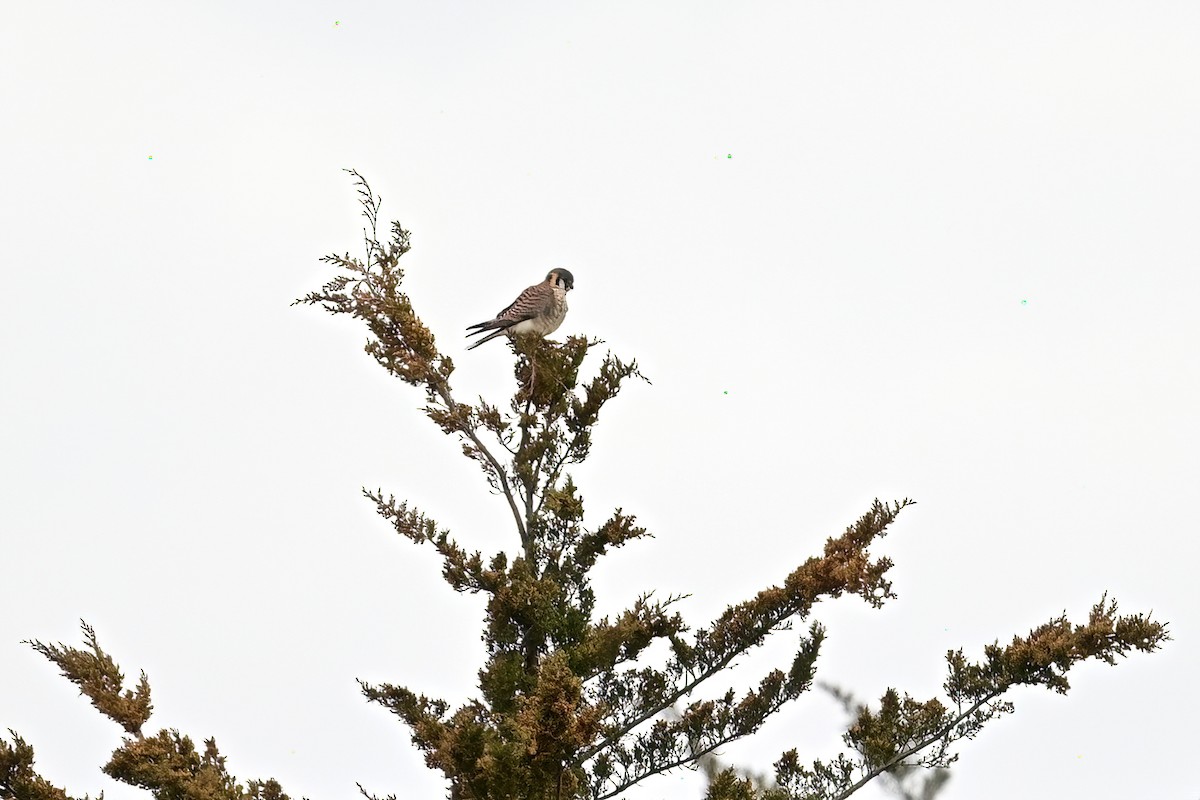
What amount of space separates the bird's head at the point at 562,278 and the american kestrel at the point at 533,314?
131mm

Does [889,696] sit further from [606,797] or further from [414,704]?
[414,704]

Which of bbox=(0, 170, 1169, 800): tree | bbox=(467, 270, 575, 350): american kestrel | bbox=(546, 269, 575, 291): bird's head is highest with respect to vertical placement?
bbox=(546, 269, 575, 291): bird's head

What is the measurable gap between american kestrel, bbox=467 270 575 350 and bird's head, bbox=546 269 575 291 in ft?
0.43

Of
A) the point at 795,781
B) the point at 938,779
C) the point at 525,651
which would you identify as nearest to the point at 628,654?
the point at 525,651

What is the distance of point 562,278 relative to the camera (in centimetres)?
1155

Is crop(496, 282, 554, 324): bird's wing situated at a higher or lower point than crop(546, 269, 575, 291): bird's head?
lower

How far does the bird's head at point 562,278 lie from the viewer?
11.5 meters

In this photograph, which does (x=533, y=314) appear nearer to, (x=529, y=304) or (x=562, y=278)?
(x=529, y=304)

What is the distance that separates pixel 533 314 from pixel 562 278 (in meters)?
0.87

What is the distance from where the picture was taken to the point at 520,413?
9.67 meters

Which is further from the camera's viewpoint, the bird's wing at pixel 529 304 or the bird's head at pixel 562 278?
the bird's head at pixel 562 278

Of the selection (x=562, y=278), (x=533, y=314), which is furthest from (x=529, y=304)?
(x=562, y=278)

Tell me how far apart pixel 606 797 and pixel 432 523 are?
90.0 inches

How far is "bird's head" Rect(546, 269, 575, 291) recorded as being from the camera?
1147 centimetres
